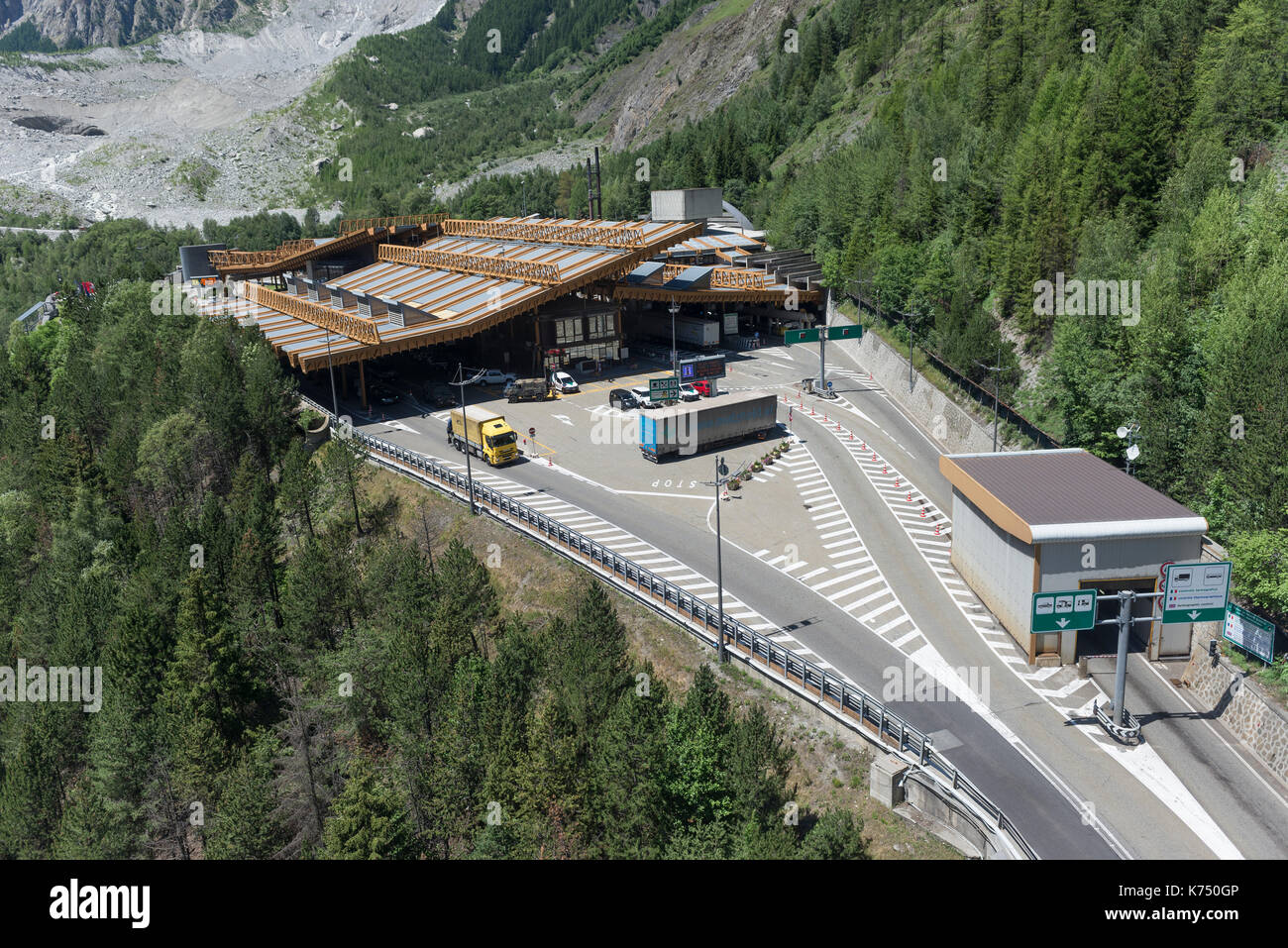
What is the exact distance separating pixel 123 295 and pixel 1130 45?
105 metres

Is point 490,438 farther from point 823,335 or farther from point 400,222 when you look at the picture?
point 400,222

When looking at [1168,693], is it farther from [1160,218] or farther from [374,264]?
[374,264]

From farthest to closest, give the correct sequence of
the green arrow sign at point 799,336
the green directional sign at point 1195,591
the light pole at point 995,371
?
the green arrow sign at point 799,336 < the light pole at point 995,371 < the green directional sign at point 1195,591

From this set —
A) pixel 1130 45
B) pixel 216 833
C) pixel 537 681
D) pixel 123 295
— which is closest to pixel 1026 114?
pixel 1130 45

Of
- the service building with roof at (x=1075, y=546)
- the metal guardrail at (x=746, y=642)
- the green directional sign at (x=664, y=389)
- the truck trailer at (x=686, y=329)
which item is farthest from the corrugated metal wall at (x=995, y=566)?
the truck trailer at (x=686, y=329)

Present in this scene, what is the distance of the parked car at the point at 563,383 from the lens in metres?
81.8

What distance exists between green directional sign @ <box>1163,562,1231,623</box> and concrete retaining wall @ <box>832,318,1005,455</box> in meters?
28.5

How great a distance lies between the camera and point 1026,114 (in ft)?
290

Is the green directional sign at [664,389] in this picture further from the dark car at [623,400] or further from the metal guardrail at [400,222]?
the metal guardrail at [400,222]

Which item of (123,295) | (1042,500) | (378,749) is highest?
(123,295)

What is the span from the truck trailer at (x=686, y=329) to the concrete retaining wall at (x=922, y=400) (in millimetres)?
13954

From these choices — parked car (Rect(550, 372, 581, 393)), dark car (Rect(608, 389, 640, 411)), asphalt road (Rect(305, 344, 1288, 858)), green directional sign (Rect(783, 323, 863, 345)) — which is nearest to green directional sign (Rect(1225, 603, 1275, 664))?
asphalt road (Rect(305, 344, 1288, 858))

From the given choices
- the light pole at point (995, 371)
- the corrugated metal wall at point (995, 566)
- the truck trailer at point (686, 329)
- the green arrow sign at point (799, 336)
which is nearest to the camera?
the corrugated metal wall at point (995, 566)

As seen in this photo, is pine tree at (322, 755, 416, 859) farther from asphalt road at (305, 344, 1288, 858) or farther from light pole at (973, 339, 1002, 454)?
light pole at (973, 339, 1002, 454)
